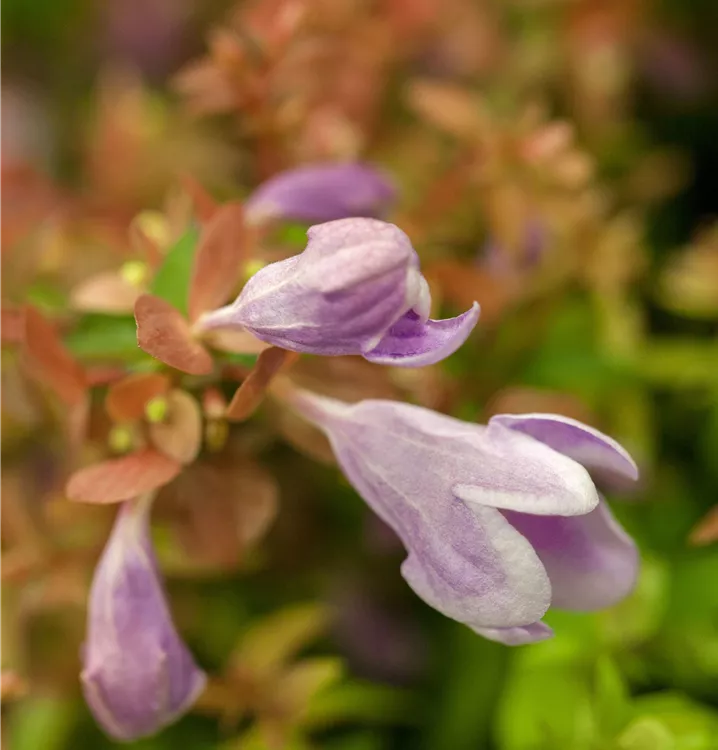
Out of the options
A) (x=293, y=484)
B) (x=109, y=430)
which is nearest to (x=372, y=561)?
(x=293, y=484)

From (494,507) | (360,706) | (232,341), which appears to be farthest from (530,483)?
(360,706)

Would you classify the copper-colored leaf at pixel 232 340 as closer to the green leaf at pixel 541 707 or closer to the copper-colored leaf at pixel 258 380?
the copper-colored leaf at pixel 258 380

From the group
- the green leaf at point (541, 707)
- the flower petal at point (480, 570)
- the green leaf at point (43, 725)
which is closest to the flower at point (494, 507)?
the flower petal at point (480, 570)

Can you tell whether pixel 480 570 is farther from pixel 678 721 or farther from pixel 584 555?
pixel 678 721

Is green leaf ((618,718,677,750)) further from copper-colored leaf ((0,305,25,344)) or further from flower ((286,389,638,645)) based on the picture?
copper-colored leaf ((0,305,25,344))

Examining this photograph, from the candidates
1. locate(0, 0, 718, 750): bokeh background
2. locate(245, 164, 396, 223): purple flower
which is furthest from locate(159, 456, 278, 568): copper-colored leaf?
locate(245, 164, 396, 223): purple flower

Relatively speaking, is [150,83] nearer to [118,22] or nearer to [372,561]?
[118,22]

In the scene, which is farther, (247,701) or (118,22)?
(118,22)
